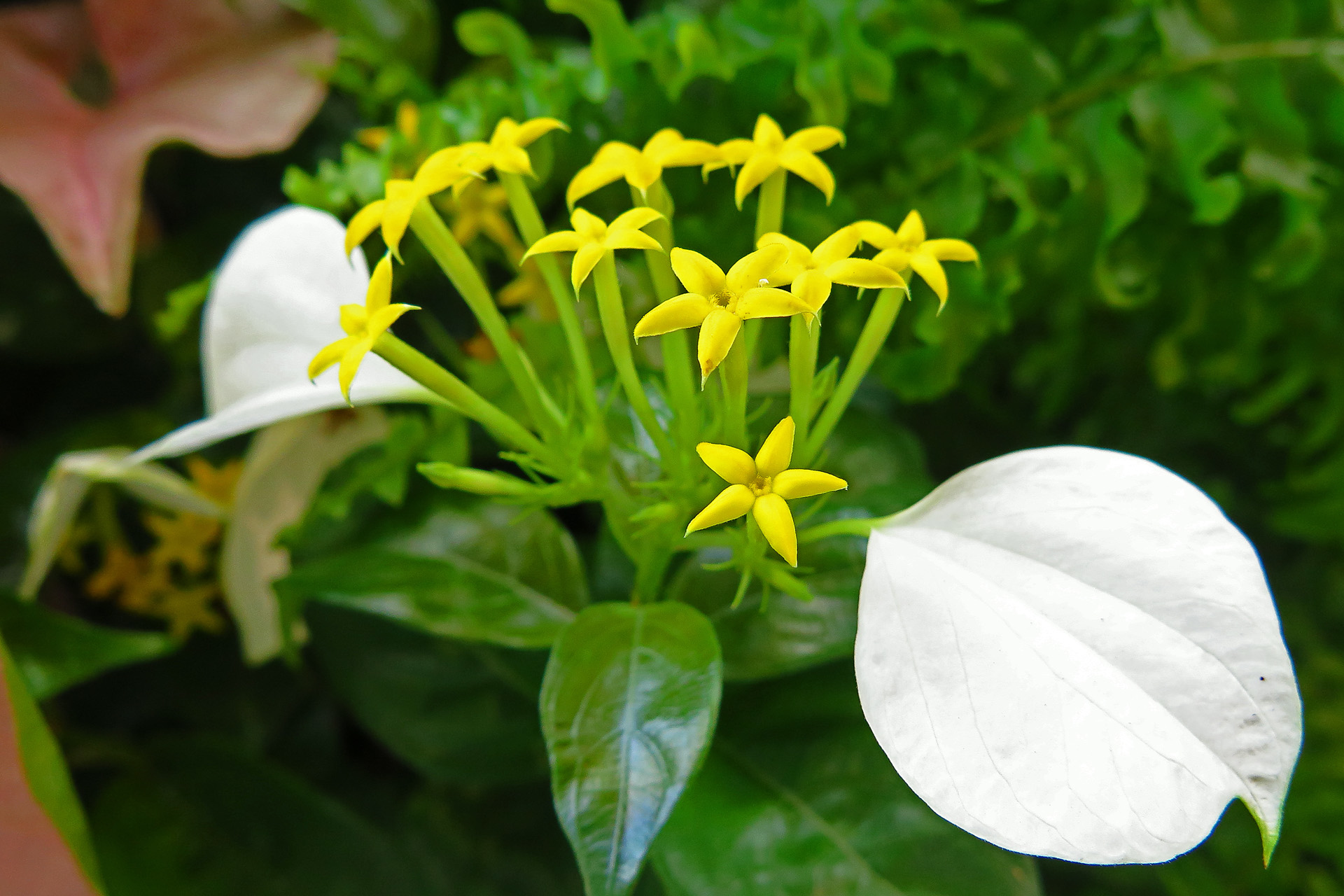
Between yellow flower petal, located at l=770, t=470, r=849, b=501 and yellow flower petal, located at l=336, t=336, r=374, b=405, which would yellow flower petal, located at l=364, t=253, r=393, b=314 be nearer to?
yellow flower petal, located at l=336, t=336, r=374, b=405

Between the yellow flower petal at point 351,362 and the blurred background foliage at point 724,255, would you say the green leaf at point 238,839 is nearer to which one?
the blurred background foliage at point 724,255

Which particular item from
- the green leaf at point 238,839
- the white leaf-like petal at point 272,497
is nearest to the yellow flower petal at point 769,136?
the white leaf-like petal at point 272,497

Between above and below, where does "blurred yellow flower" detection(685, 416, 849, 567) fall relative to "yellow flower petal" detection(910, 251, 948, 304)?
below

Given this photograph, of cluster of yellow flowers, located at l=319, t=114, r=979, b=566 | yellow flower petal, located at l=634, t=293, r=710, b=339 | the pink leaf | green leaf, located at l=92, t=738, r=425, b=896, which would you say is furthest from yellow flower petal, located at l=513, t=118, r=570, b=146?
green leaf, located at l=92, t=738, r=425, b=896

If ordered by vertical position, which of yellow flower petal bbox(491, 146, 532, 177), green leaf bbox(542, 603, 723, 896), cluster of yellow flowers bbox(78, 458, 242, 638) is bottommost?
cluster of yellow flowers bbox(78, 458, 242, 638)

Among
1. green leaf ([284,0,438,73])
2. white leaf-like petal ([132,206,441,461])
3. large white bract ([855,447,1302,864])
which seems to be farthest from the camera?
green leaf ([284,0,438,73])

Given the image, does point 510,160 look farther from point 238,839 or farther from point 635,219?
point 238,839

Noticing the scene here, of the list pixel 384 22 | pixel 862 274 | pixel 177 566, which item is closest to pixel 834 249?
pixel 862 274
